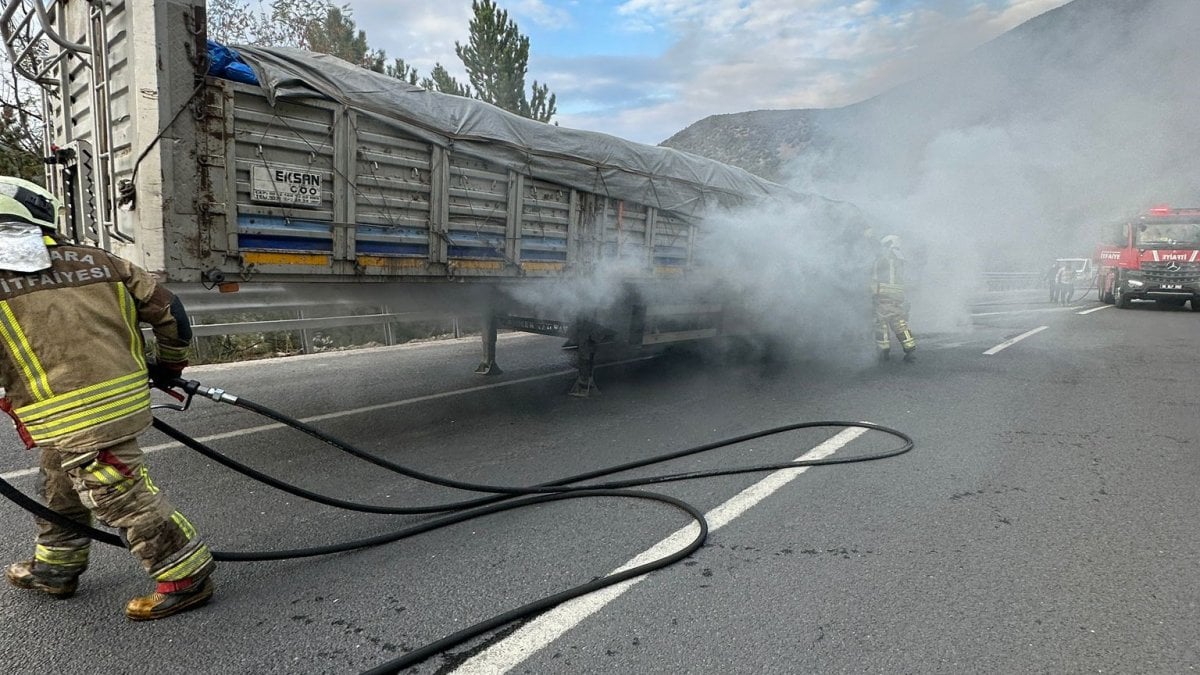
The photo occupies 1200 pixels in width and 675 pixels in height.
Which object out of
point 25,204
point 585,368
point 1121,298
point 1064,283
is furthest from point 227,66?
point 1064,283

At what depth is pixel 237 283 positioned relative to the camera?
3.63m

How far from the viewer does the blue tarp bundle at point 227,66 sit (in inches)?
137

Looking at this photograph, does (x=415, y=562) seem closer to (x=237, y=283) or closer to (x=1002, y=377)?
(x=237, y=283)

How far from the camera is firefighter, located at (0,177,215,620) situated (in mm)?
2174

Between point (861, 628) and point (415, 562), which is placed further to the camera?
point (415, 562)

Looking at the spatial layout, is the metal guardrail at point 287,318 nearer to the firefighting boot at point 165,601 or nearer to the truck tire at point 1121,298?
the firefighting boot at point 165,601

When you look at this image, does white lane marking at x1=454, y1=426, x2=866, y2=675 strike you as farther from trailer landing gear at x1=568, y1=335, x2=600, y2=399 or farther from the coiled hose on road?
trailer landing gear at x1=568, y1=335, x2=600, y2=399

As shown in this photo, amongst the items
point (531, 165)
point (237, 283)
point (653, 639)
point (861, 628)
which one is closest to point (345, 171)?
point (237, 283)

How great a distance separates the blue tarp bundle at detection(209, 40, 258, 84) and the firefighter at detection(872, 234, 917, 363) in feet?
24.0

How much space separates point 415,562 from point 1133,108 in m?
12.6

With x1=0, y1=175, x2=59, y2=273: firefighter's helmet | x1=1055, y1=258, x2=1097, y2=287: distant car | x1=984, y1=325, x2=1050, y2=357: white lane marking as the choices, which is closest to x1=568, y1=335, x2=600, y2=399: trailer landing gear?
x1=0, y1=175, x2=59, y2=273: firefighter's helmet

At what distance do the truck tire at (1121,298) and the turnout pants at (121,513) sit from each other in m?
21.8

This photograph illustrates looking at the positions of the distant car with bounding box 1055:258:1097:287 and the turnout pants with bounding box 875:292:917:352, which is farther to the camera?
the distant car with bounding box 1055:258:1097:287

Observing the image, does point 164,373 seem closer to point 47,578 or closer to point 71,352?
point 71,352
